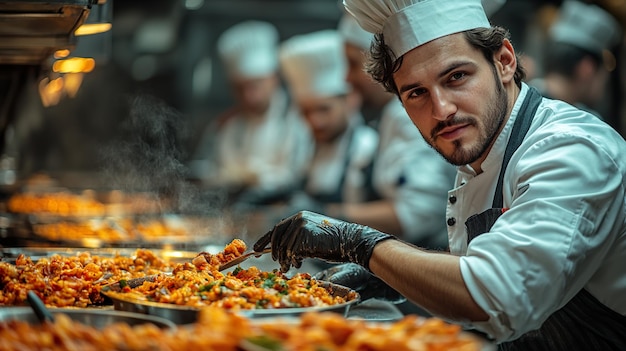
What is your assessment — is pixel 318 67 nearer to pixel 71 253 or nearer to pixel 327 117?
pixel 327 117

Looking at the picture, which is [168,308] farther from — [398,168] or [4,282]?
[398,168]

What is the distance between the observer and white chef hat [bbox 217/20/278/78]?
8.97 m

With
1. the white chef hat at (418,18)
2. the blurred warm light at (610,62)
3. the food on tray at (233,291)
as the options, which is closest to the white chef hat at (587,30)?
the blurred warm light at (610,62)

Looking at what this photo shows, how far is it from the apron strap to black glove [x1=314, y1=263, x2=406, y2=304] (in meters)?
0.60

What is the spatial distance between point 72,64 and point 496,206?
8.29 ft

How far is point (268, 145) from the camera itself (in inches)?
353

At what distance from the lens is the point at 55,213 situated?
17.7ft

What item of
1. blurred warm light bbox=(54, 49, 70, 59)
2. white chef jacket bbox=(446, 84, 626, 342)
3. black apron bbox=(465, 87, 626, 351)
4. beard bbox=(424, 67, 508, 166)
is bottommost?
black apron bbox=(465, 87, 626, 351)

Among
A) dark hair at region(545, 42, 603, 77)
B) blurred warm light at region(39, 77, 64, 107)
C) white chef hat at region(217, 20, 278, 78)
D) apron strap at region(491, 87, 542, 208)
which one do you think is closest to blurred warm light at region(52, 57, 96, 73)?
blurred warm light at region(39, 77, 64, 107)

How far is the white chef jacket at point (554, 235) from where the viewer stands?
6.91 ft

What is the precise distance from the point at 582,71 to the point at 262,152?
405cm

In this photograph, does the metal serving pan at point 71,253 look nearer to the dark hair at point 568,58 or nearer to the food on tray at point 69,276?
the food on tray at point 69,276

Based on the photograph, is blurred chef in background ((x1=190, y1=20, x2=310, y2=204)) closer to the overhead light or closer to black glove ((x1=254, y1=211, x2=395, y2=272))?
the overhead light

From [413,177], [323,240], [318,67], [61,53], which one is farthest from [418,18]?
[318,67]
